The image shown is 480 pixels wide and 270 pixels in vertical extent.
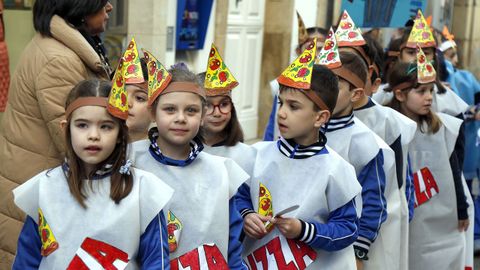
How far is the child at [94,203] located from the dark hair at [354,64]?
1.78 m

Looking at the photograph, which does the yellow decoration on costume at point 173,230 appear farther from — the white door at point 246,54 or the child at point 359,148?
the white door at point 246,54

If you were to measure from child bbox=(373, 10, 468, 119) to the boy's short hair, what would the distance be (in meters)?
2.35

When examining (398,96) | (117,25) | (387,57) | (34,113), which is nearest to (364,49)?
(398,96)

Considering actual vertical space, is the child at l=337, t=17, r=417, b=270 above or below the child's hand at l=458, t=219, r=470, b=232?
above

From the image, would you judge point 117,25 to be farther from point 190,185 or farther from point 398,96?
point 190,185

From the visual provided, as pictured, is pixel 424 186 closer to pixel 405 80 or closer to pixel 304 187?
pixel 405 80

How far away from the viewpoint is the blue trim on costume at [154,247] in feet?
12.3

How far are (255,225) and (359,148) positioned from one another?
0.98 metres

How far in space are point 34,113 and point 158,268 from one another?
50.1 inches

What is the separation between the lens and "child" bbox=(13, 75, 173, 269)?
3.69 m

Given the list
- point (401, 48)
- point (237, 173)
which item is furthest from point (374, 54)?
point (237, 173)

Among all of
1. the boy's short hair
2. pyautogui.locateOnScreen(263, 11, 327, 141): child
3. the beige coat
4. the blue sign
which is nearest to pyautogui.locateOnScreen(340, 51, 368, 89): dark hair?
the boy's short hair

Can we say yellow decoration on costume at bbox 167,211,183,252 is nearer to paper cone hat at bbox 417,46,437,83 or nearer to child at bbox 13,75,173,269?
child at bbox 13,75,173,269

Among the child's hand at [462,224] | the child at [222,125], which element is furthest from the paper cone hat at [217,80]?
the child's hand at [462,224]
